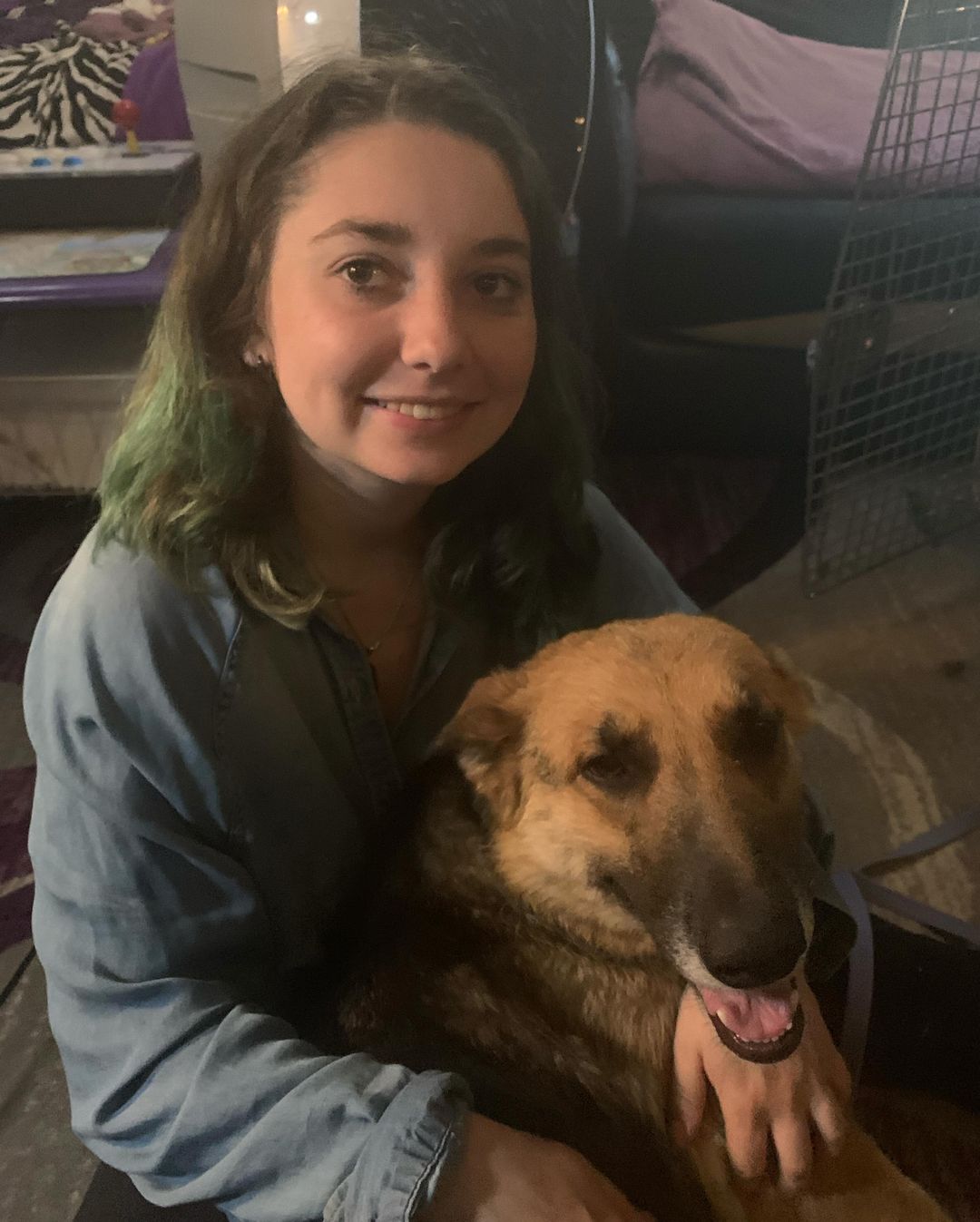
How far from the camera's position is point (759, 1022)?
923 millimetres

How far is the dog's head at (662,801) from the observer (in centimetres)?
88

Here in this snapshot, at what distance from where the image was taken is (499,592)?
4.09ft

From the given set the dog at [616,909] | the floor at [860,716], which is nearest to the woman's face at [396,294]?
the dog at [616,909]

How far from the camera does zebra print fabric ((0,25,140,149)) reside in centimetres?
256

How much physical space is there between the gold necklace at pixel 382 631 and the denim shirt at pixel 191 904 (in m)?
0.07

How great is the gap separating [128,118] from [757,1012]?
2515 millimetres

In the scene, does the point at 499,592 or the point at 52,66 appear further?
the point at 52,66

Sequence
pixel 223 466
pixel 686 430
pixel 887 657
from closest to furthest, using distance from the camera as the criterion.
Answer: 1. pixel 223 466
2. pixel 887 657
3. pixel 686 430

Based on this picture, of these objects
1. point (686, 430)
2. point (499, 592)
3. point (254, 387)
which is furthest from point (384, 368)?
point (686, 430)

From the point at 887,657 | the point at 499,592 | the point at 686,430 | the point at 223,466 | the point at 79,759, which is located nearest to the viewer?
the point at 79,759

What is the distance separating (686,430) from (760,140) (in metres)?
0.82

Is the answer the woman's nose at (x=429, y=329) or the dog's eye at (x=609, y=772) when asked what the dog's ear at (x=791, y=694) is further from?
the woman's nose at (x=429, y=329)

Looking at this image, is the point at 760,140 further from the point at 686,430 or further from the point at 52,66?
the point at 52,66

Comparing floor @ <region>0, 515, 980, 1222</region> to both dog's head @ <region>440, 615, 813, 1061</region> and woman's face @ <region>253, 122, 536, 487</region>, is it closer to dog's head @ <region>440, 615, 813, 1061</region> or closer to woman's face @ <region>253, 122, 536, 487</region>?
dog's head @ <region>440, 615, 813, 1061</region>
